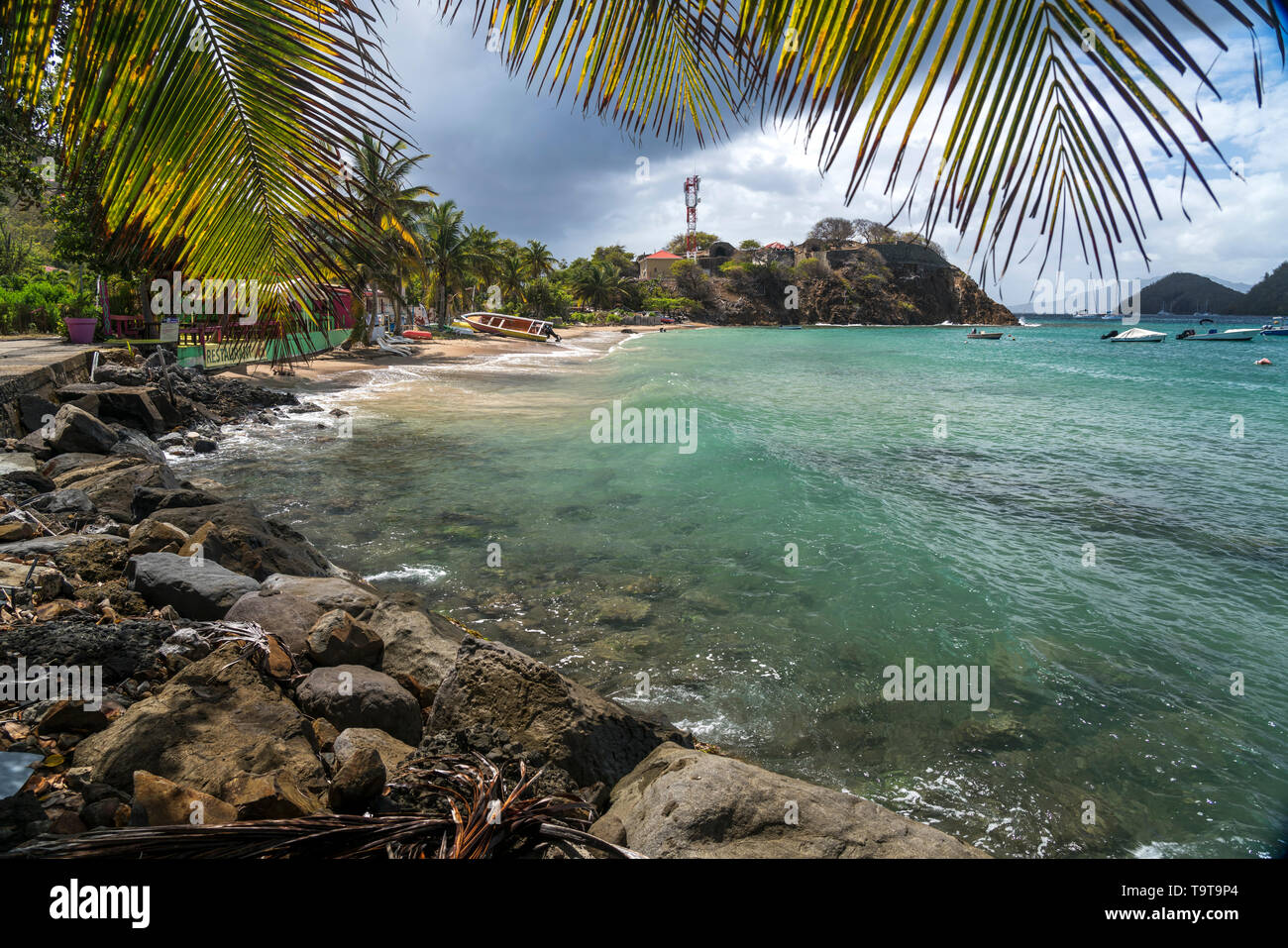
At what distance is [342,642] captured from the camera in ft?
14.4

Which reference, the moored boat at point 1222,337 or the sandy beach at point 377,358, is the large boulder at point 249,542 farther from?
the moored boat at point 1222,337

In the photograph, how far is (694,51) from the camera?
8.13 feet

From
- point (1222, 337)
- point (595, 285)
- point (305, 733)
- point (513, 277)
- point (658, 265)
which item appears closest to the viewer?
point (305, 733)

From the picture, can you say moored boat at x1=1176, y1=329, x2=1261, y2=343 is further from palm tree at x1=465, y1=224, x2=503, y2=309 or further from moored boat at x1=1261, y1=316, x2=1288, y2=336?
palm tree at x1=465, y1=224, x2=503, y2=309

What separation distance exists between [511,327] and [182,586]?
2021 inches

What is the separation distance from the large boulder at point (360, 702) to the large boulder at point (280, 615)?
0.46m

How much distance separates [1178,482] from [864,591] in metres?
10.3

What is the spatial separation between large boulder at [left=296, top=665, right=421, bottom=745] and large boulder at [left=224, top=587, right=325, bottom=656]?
46cm

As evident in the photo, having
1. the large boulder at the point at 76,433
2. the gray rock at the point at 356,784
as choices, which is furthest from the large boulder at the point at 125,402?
the gray rock at the point at 356,784

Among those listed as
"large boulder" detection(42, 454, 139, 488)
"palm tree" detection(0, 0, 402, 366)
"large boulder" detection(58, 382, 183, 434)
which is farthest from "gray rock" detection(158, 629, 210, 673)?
"large boulder" detection(58, 382, 183, 434)

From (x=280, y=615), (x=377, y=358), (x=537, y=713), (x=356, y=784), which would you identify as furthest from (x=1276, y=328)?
(x=356, y=784)

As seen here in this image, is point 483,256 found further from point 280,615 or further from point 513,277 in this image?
point 280,615

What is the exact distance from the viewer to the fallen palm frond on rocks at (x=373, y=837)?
1.55 m
